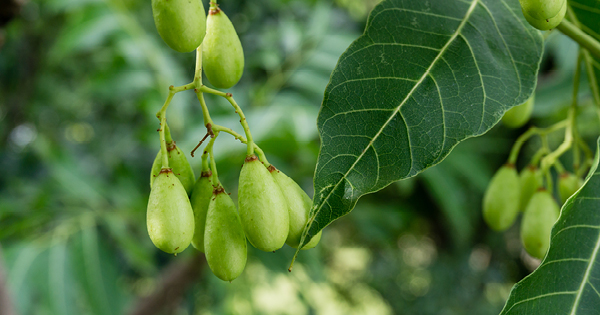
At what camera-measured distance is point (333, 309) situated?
10.00 ft

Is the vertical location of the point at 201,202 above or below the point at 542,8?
below

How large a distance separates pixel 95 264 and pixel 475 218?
1.74m

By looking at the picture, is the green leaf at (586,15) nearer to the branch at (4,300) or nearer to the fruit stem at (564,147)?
the fruit stem at (564,147)

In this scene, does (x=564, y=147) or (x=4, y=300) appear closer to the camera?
(x=564, y=147)

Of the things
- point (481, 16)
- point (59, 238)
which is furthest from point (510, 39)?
point (59, 238)

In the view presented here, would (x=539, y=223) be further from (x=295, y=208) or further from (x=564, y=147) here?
(x=295, y=208)

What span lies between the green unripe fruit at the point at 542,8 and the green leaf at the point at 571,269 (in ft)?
0.54

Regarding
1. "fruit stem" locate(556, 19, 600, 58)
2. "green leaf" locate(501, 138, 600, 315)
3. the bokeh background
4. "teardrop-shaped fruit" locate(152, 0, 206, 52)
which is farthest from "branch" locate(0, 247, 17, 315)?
"fruit stem" locate(556, 19, 600, 58)

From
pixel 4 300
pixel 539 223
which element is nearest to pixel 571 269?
pixel 539 223

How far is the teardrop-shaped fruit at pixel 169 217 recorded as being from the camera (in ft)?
1.29

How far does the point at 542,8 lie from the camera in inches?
14.9

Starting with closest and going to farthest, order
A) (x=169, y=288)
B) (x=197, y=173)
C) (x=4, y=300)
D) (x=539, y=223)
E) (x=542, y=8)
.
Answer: (x=542, y=8) → (x=539, y=223) → (x=4, y=300) → (x=197, y=173) → (x=169, y=288)

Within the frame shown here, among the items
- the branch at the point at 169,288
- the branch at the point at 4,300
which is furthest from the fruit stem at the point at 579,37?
the branch at the point at 169,288

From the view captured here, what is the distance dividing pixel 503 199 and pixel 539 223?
65 millimetres
